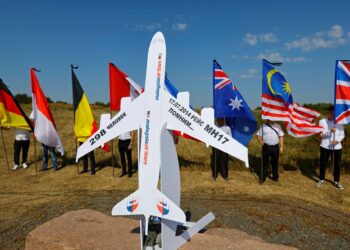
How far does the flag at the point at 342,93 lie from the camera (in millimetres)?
7895

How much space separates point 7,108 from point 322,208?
10.1m

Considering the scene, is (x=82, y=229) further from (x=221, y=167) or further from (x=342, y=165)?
(x=342, y=165)

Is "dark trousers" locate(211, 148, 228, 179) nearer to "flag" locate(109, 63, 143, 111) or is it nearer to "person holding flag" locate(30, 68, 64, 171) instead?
"flag" locate(109, 63, 143, 111)

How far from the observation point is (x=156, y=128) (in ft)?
15.3

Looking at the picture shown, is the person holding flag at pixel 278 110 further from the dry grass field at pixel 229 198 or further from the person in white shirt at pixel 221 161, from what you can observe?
the dry grass field at pixel 229 198

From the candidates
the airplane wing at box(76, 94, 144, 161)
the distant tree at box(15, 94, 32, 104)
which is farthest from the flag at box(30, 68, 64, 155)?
the distant tree at box(15, 94, 32, 104)

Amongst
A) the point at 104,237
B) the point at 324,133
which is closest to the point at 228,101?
the point at 324,133

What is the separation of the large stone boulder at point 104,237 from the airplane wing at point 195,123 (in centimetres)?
153

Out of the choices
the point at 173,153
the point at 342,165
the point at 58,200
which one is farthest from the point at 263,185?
the point at 58,200

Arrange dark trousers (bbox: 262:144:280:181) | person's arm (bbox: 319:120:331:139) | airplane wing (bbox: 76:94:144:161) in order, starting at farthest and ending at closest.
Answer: dark trousers (bbox: 262:144:280:181)
person's arm (bbox: 319:120:331:139)
airplane wing (bbox: 76:94:144:161)

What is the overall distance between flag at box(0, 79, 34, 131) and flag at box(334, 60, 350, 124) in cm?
976

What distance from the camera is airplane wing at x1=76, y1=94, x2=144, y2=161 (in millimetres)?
4930

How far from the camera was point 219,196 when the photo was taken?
7953mm

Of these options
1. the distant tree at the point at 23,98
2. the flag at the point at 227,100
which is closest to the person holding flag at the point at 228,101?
the flag at the point at 227,100
